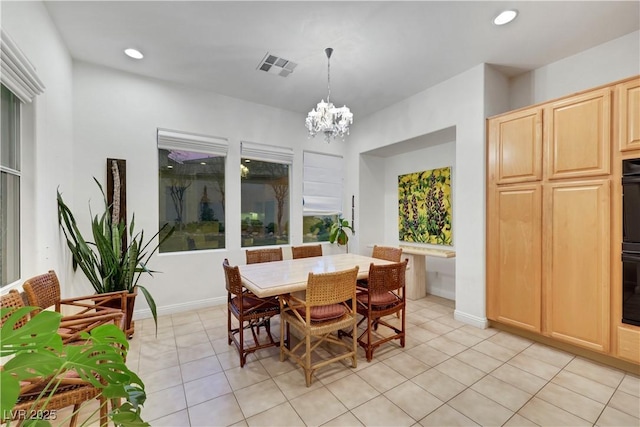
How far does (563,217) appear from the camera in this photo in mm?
2576

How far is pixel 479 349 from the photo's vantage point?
268 cm

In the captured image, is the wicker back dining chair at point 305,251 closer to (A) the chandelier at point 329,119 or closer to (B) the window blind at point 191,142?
(A) the chandelier at point 329,119

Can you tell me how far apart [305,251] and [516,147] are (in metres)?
2.74

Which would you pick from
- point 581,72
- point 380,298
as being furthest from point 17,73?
point 581,72

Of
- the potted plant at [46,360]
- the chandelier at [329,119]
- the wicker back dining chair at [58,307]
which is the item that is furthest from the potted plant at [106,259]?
the chandelier at [329,119]

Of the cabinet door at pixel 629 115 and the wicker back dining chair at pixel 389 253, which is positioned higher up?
the cabinet door at pixel 629 115

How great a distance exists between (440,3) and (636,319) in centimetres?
301

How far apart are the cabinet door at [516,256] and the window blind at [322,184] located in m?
2.63

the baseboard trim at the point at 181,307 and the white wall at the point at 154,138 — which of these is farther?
the baseboard trim at the point at 181,307

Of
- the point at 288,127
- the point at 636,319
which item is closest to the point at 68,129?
the point at 288,127

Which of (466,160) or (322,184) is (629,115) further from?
(322,184)

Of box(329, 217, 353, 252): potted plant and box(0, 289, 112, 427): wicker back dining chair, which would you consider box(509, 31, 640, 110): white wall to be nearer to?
box(329, 217, 353, 252): potted plant

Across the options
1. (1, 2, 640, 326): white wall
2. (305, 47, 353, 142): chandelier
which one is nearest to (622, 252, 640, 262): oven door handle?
(1, 2, 640, 326): white wall

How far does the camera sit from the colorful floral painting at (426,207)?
164 inches
